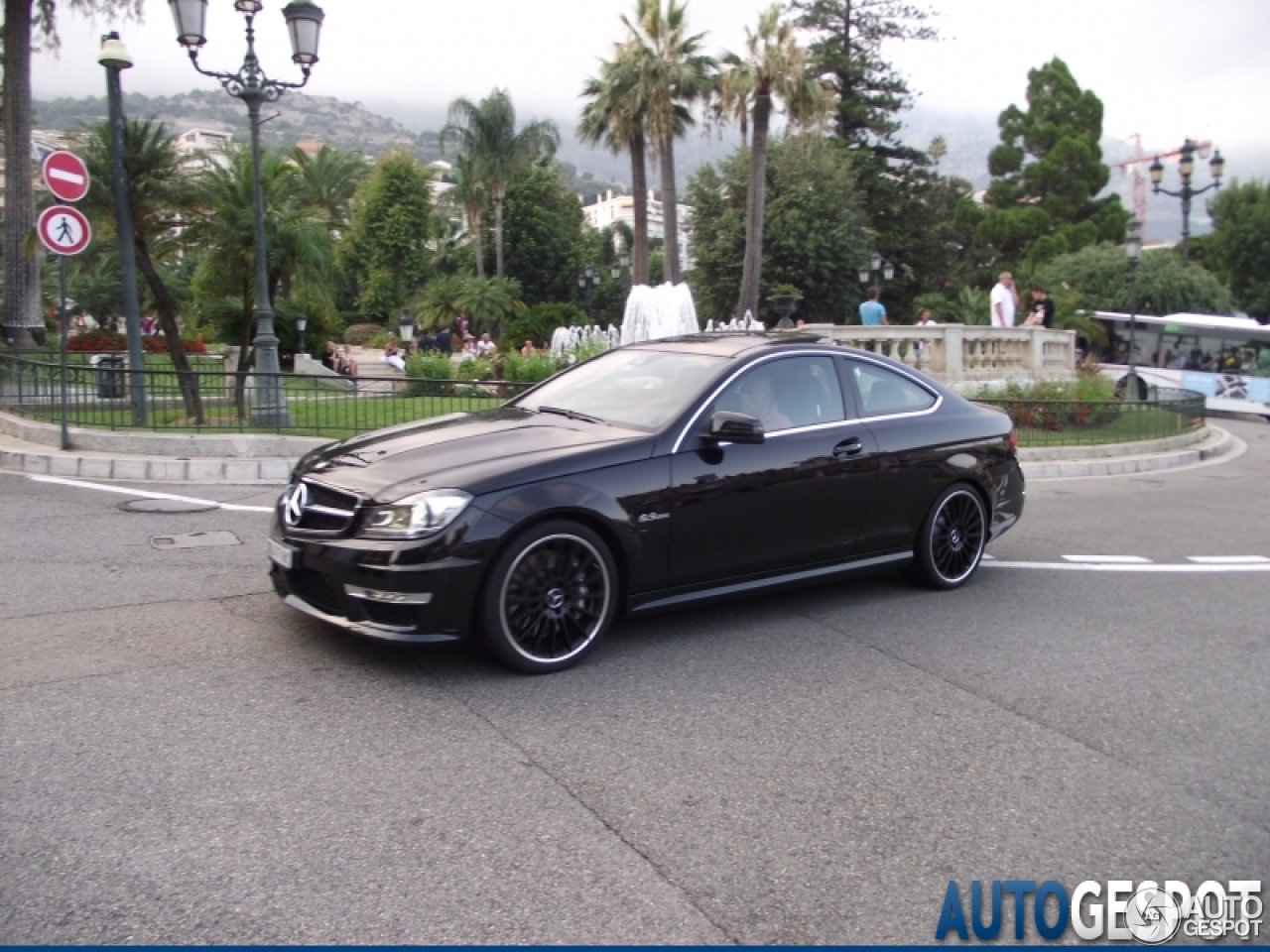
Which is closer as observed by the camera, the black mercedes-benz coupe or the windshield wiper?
the black mercedes-benz coupe

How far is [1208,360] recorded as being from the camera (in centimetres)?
3139

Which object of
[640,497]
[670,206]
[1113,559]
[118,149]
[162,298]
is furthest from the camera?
[670,206]

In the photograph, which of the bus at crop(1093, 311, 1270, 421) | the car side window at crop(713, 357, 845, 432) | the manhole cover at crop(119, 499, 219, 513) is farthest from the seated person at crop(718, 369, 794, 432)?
the bus at crop(1093, 311, 1270, 421)

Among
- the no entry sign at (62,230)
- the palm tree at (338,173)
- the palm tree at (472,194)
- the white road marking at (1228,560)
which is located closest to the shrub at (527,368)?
the no entry sign at (62,230)

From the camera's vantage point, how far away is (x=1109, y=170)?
209 feet

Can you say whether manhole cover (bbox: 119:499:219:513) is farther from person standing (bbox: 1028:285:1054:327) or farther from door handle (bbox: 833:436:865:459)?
person standing (bbox: 1028:285:1054:327)

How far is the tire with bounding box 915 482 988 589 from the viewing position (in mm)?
6980

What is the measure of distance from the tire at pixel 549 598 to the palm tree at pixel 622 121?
3228 centimetres

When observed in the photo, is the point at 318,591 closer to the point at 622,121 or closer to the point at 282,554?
the point at 282,554

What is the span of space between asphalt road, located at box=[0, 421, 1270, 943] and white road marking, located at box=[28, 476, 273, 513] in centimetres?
273

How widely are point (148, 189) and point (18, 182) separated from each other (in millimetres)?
7829

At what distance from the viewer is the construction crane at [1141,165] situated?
34431 millimetres

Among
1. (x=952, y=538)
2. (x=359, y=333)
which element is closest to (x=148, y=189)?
(x=952, y=538)

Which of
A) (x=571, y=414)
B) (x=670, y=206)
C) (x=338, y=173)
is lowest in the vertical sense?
(x=571, y=414)
